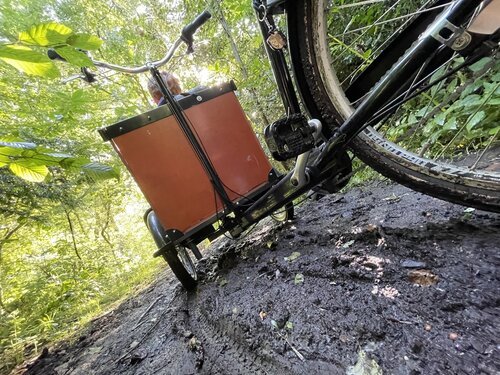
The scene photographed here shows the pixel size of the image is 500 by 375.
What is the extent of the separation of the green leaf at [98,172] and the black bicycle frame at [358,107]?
91 centimetres

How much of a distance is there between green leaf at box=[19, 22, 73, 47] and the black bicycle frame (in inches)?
33.9

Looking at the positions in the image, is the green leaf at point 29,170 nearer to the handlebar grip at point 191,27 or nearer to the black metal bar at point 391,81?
the black metal bar at point 391,81

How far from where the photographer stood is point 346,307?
100cm

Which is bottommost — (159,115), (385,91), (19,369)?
(19,369)

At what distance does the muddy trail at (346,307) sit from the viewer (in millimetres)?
764

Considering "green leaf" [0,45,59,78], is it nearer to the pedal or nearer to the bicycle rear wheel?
the pedal

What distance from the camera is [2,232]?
14.9 ft

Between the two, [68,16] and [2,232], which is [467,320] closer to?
[2,232]

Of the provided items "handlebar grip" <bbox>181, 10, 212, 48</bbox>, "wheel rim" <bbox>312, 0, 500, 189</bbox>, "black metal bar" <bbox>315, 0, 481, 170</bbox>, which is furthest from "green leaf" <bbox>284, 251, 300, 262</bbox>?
"handlebar grip" <bbox>181, 10, 212, 48</bbox>

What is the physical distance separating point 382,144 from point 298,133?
40 centimetres

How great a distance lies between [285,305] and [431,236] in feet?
2.36

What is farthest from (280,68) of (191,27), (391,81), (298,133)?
(191,27)

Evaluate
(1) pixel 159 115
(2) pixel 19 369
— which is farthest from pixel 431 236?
(2) pixel 19 369

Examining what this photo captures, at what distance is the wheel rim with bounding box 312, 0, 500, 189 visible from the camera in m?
1.02
